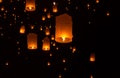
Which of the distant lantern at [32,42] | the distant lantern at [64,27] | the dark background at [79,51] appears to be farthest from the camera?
the dark background at [79,51]

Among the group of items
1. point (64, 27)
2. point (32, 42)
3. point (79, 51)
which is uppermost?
point (64, 27)

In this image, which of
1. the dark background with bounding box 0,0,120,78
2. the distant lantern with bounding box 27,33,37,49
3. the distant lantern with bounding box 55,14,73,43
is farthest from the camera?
the dark background with bounding box 0,0,120,78

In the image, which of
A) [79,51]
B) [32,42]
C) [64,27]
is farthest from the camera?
[79,51]

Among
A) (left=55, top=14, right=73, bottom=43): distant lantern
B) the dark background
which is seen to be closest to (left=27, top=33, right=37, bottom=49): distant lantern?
(left=55, top=14, right=73, bottom=43): distant lantern

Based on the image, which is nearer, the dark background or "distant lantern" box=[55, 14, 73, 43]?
"distant lantern" box=[55, 14, 73, 43]

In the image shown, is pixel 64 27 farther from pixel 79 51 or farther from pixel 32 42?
pixel 79 51

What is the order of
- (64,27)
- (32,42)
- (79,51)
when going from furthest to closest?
(79,51)
(32,42)
(64,27)

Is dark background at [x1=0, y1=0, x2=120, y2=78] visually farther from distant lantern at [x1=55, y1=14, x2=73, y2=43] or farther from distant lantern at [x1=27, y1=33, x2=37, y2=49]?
distant lantern at [x1=55, y1=14, x2=73, y2=43]

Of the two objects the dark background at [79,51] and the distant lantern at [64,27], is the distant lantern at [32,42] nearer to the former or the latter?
the distant lantern at [64,27]

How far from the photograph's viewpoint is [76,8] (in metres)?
8.15

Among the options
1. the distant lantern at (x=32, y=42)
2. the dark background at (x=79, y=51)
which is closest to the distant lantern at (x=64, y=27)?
the distant lantern at (x=32, y=42)

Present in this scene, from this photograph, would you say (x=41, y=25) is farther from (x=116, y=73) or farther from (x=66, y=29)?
(x=66, y=29)

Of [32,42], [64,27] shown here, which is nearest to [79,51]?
[32,42]

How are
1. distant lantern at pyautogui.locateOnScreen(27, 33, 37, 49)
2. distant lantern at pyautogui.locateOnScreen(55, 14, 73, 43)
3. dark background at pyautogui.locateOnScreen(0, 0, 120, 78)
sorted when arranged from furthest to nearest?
dark background at pyautogui.locateOnScreen(0, 0, 120, 78) < distant lantern at pyautogui.locateOnScreen(27, 33, 37, 49) < distant lantern at pyautogui.locateOnScreen(55, 14, 73, 43)
